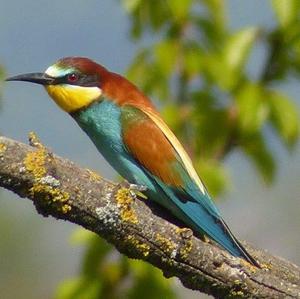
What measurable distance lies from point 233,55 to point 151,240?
1604mm

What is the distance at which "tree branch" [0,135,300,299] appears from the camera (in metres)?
2.88

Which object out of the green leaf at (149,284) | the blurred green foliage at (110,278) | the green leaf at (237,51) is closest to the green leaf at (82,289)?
the blurred green foliage at (110,278)

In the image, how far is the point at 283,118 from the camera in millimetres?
4559

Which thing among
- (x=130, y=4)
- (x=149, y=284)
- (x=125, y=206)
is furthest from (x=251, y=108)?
(x=125, y=206)

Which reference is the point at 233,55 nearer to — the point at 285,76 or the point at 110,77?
the point at 285,76

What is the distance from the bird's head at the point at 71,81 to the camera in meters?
3.93

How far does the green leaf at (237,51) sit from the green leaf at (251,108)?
8 centimetres

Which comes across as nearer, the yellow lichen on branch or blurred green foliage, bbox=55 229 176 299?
the yellow lichen on branch

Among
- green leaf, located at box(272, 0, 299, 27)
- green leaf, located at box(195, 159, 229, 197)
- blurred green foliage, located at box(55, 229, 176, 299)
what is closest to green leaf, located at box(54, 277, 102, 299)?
blurred green foliage, located at box(55, 229, 176, 299)

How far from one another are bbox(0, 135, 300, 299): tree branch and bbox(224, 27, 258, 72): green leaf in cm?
133

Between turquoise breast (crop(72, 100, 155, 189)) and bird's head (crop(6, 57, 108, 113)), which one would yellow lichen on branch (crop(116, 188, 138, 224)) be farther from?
bird's head (crop(6, 57, 108, 113))

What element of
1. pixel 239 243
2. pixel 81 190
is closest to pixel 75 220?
pixel 81 190

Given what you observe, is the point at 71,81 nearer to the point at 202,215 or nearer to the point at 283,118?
the point at 202,215

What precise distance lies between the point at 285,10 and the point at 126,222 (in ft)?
4.94
